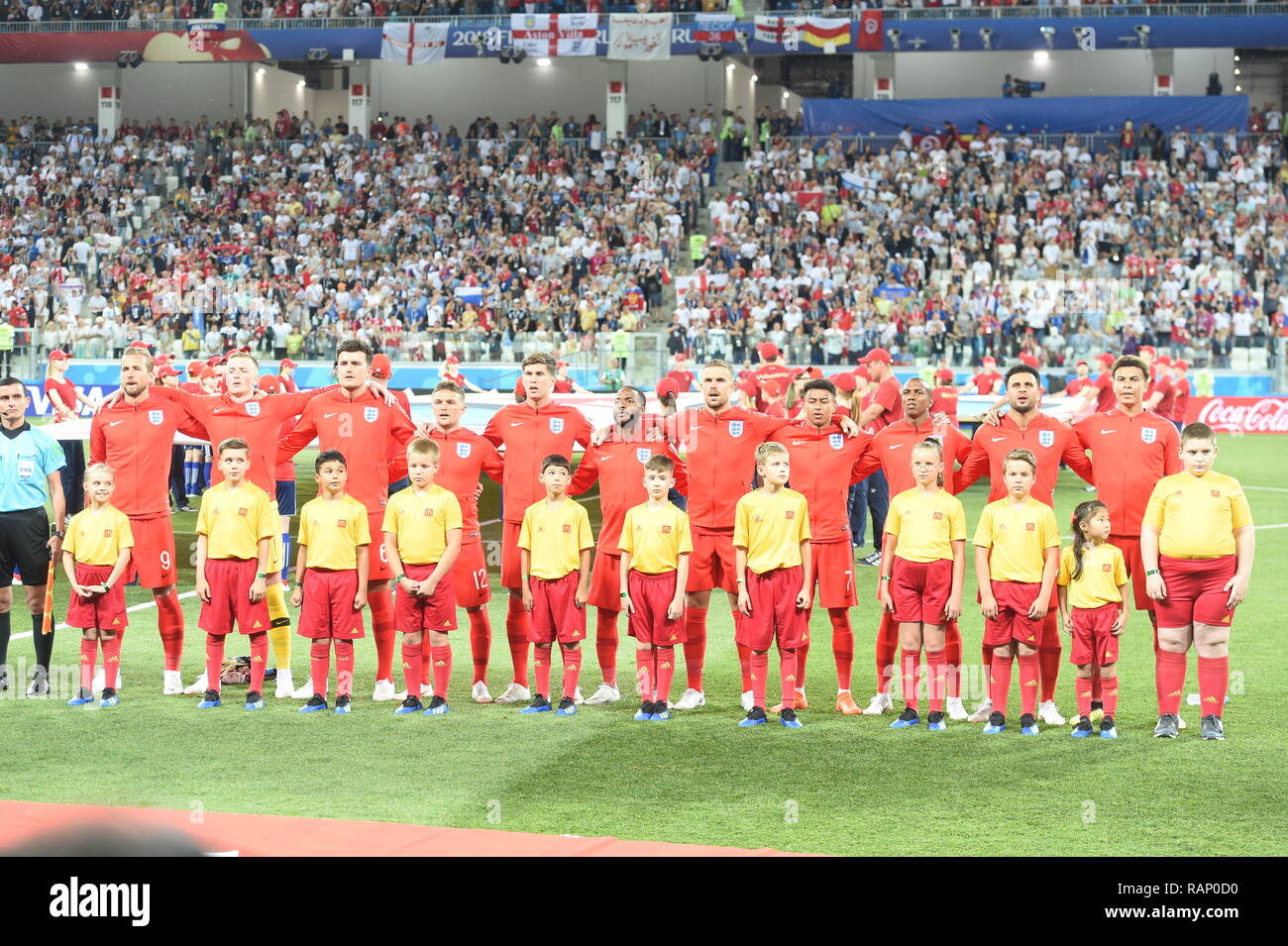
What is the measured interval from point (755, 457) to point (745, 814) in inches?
115

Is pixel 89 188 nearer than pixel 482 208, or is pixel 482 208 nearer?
pixel 482 208

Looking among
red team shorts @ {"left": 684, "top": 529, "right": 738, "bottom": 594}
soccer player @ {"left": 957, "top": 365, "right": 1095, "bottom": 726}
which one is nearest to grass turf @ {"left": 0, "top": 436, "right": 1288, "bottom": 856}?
red team shorts @ {"left": 684, "top": 529, "right": 738, "bottom": 594}

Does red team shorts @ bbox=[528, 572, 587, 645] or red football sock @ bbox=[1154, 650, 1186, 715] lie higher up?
red team shorts @ bbox=[528, 572, 587, 645]

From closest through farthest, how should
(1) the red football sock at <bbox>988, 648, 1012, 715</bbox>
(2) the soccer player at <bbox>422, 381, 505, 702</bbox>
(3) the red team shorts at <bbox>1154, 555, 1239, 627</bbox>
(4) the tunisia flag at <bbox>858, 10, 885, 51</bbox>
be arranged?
(3) the red team shorts at <bbox>1154, 555, 1239, 627</bbox>, (1) the red football sock at <bbox>988, 648, 1012, 715</bbox>, (2) the soccer player at <bbox>422, 381, 505, 702</bbox>, (4) the tunisia flag at <bbox>858, 10, 885, 51</bbox>

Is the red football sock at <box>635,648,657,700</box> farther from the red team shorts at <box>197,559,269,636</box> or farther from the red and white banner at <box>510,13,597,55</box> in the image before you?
the red and white banner at <box>510,13,597,55</box>

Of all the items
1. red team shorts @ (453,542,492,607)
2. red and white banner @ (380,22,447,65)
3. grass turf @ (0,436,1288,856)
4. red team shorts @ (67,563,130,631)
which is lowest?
grass turf @ (0,436,1288,856)

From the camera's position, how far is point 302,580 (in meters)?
9.35

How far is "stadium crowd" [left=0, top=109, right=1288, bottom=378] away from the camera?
3059 cm

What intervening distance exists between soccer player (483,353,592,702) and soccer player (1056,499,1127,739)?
10.2 ft

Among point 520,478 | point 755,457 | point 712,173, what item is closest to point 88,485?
point 520,478

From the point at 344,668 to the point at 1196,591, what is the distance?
4898mm

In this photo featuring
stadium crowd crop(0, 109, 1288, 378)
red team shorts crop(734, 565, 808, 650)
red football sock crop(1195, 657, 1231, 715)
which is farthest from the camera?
stadium crowd crop(0, 109, 1288, 378)

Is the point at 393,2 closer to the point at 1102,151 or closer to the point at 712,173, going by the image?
the point at 712,173

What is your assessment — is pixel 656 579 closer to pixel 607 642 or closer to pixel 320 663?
pixel 607 642
